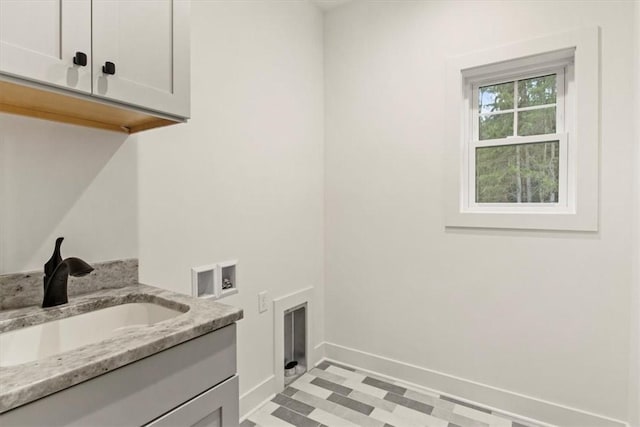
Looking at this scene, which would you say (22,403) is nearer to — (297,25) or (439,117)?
(439,117)

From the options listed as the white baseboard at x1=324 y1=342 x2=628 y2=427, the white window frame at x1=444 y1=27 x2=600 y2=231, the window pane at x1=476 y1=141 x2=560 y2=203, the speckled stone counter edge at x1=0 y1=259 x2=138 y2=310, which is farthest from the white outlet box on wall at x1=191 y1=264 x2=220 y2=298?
the window pane at x1=476 y1=141 x2=560 y2=203

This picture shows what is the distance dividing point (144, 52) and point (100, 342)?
85 centimetres

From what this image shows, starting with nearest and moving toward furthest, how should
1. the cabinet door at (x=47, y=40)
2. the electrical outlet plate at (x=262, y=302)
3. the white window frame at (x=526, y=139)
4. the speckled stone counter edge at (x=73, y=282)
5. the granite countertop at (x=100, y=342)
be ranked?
the granite countertop at (x=100, y=342) < the cabinet door at (x=47, y=40) < the speckled stone counter edge at (x=73, y=282) < the white window frame at (x=526, y=139) < the electrical outlet plate at (x=262, y=302)

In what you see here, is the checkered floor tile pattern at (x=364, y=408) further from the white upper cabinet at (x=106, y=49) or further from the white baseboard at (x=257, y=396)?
the white upper cabinet at (x=106, y=49)

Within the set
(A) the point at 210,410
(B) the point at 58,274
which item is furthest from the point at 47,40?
(A) the point at 210,410

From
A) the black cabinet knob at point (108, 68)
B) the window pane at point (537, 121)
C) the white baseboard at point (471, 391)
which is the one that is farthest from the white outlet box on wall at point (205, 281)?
the window pane at point (537, 121)

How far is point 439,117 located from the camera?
6.95ft

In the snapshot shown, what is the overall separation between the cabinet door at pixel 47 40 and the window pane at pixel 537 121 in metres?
2.15

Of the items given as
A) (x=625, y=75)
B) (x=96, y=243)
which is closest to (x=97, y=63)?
(x=96, y=243)

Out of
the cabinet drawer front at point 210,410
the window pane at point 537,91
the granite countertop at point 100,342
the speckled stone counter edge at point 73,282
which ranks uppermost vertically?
the window pane at point 537,91

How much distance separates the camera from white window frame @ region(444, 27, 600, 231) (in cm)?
172

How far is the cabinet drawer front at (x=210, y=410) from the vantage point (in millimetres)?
882

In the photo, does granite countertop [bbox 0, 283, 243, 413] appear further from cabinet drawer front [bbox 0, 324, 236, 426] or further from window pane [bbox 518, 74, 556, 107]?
window pane [bbox 518, 74, 556, 107]

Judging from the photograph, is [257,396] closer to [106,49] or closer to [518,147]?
[106,49]
